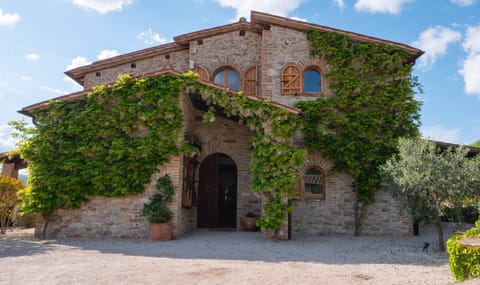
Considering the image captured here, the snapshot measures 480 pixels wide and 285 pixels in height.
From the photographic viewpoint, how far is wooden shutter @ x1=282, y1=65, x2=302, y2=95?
11.5 metres

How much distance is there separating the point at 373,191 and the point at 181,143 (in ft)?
19.1

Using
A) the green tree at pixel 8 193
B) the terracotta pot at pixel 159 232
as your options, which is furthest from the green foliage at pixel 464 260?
the green tree at pixel 8 193

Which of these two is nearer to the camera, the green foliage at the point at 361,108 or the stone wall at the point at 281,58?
the green foliage at the point at 361,108

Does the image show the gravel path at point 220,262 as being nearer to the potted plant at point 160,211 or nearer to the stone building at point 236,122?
the potted plant at point 160,211

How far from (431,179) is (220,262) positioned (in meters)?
4.58

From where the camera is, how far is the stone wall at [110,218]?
9.11m

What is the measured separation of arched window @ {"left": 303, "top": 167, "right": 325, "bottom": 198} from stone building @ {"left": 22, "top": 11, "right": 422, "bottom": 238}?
1.2 inches

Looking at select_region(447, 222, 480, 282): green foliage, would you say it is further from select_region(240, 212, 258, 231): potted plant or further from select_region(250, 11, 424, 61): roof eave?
select_region(250, 11, 424, 61): roof eave

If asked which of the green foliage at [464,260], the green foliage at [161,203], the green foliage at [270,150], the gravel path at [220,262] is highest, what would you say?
the green foliage at [270,150]

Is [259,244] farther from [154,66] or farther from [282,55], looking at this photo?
[154,66]

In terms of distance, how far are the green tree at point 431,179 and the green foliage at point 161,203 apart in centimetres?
519

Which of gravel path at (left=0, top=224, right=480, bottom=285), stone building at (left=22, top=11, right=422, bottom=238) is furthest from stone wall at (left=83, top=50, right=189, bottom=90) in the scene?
gravel path at (left=0, top=224, right=480, bottom=285)

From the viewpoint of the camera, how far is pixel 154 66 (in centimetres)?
1302

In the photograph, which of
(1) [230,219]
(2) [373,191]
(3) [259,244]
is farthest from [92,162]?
(2) [373,191]
